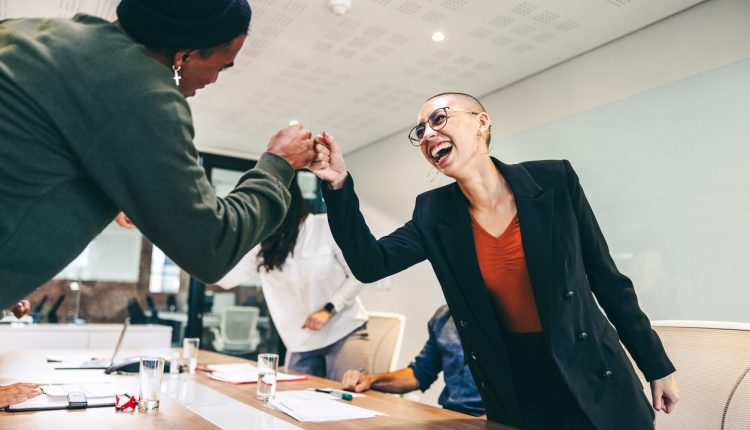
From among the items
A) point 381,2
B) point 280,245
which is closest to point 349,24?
point 381,2

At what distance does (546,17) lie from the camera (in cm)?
332

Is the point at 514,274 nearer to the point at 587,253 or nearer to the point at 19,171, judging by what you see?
the point at 587,253

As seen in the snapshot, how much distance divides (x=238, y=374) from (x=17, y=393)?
800 mm

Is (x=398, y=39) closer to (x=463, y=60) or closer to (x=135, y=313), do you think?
(x=463, y=60)

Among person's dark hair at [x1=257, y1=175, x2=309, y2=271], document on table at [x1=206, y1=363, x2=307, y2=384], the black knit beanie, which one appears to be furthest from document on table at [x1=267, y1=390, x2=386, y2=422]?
person's dark hair at [x1=257, y1=175, x2=309, y2=271]

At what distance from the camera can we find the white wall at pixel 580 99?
10.2ft

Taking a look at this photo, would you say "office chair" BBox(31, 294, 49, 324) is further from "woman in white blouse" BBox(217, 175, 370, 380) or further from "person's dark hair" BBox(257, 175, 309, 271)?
"person's dark hair" BBox(257, 175, 309, 271)

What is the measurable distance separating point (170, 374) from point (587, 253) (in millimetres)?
1475

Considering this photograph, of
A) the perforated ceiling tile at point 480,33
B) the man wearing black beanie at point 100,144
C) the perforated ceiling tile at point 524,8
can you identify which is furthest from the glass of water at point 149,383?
the perforated ceiling tile at point 480,33

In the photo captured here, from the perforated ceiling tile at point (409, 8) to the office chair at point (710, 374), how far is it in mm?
2326

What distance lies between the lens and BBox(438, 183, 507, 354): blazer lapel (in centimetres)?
137

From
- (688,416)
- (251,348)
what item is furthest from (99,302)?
(688,416)

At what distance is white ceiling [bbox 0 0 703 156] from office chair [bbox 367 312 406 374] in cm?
183

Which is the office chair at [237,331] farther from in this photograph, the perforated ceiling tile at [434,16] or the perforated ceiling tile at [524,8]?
the perforated ceiling tile at [524,8]
